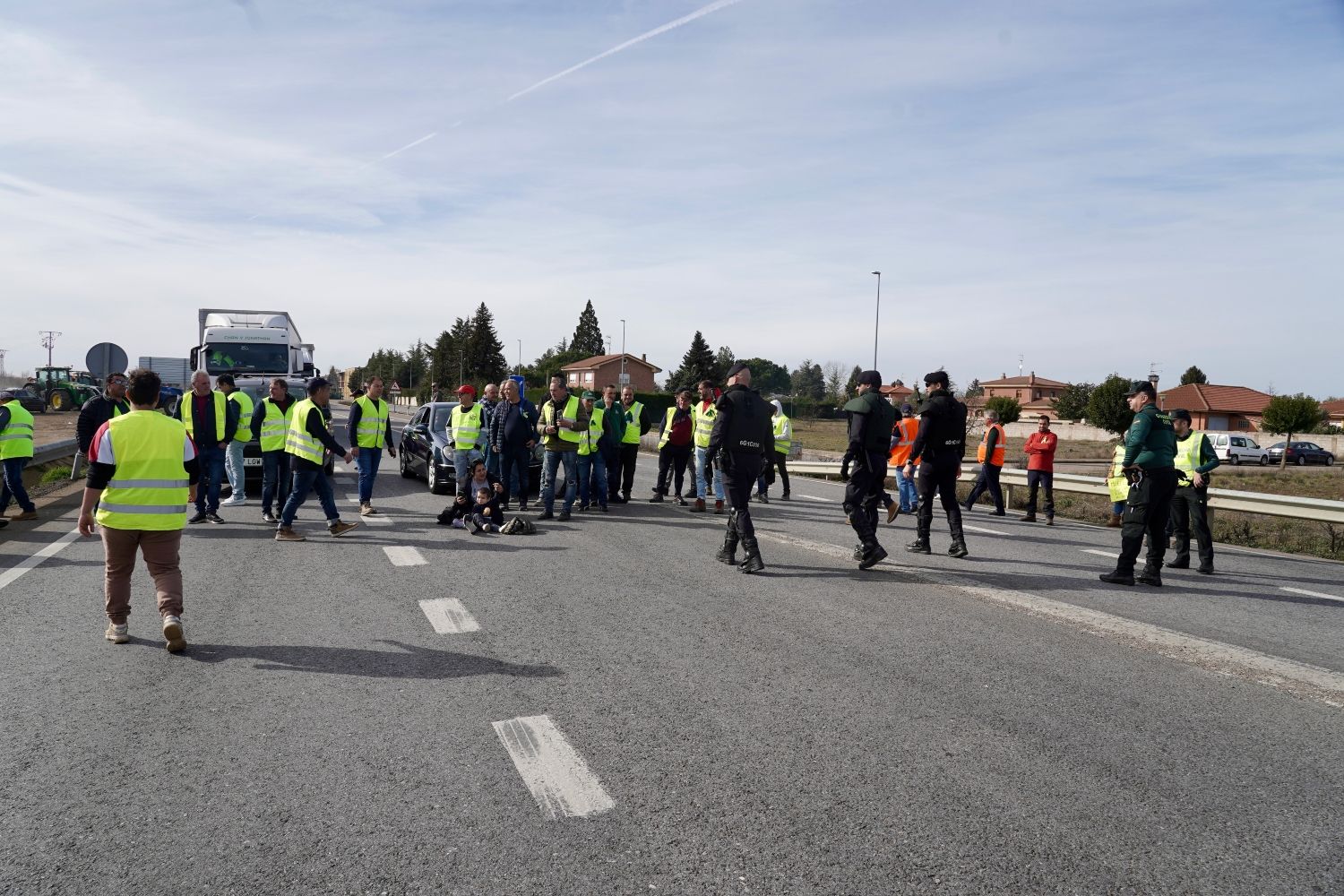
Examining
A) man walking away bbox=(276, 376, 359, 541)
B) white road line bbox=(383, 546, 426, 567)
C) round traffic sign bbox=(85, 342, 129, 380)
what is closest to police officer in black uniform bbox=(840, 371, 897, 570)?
white road line bbox=(383, 546, 426, 567)

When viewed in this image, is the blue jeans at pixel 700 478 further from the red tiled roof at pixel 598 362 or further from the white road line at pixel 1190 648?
the red tiled roof at pixel 598 362

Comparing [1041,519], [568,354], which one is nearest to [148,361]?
[1041,519]

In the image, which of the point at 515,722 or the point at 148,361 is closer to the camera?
the point at 515,722

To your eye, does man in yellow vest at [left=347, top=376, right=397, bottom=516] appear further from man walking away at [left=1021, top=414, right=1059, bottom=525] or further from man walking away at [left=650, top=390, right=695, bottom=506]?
man walking away at [left=1021, top=414, right=1059, bottom=525]

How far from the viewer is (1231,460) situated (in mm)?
49906

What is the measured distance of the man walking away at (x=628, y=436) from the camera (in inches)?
570

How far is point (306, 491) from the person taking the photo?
10.2m

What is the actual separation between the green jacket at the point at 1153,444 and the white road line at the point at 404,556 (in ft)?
21.7

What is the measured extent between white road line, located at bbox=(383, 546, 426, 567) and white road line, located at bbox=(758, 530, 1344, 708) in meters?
4.92

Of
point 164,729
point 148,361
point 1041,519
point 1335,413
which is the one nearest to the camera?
point 164,729

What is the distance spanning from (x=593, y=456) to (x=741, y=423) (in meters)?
5.00

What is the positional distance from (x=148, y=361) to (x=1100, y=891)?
6313cm

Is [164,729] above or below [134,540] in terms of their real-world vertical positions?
below

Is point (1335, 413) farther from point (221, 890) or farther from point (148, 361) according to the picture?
point (221, 890)
